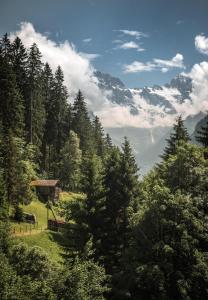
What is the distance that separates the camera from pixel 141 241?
109ft

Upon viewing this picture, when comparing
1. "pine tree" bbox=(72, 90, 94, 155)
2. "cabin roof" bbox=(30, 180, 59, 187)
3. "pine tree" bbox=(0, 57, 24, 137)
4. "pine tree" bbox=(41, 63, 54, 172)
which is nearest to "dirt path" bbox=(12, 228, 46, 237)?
"pine tree" bbox=(0, 57, 24, 137)

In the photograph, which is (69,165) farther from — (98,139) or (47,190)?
(98,139)

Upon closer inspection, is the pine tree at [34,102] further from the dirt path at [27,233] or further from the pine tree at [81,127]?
the dirt path at [27,233]

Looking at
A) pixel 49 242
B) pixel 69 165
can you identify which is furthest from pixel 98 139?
pixel 49 242

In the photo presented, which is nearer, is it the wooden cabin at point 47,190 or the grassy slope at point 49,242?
the grassy slope at point 49,242

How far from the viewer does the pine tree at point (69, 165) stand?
80.8m

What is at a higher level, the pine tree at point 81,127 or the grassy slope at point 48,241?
the pine tree at point 81,127

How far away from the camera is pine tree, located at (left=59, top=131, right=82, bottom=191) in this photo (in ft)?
265

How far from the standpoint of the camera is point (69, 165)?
80.6 metres

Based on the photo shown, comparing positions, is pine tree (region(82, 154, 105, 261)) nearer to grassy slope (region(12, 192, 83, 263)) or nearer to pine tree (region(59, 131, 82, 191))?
grassy slope (region(12, 192, 83, 263))

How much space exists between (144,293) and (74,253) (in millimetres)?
8154

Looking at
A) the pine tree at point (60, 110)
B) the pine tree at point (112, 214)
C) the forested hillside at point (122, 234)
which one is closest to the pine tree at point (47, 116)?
the pine tree at point (60, 110)

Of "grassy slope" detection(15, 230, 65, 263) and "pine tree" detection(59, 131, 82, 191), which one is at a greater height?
"pine tree" detection(59, 131, 82, 191)

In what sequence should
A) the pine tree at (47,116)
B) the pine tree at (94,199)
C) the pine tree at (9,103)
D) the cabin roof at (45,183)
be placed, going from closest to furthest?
the pine tree at (94,199) → the pine tree at (9,103) → the cabin roof at (45,183) → the pine tree at (47,116)
